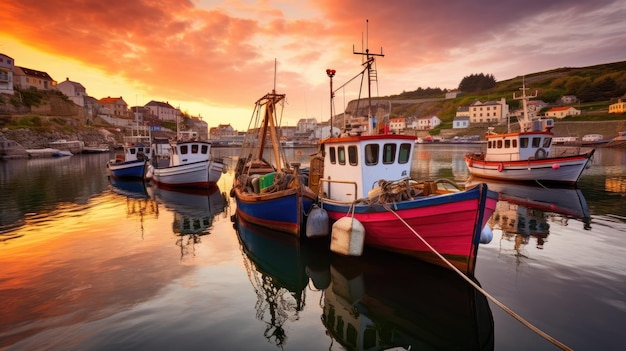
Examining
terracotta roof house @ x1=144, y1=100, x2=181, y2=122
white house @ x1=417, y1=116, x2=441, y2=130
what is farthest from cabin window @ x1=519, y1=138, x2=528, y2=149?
terracotta roof house @ x1=144, y1=100, x2=181, y2=122

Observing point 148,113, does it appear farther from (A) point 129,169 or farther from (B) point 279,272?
(B) point 279,272

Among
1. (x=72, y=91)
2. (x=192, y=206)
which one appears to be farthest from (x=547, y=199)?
(x=72, y=91)

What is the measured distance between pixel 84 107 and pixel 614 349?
441 ft

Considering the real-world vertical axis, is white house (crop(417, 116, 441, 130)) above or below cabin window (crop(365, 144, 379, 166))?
above

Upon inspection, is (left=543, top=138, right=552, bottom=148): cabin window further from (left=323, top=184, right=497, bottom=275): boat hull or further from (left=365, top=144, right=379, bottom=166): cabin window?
(left=365, top=144, right=379, bottom=166): cabin window

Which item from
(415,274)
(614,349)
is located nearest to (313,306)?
(415,274)

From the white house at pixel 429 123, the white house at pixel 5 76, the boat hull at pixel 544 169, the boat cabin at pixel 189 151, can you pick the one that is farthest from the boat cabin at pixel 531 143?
the white house at pixel 429 123

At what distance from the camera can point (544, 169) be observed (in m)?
23.9

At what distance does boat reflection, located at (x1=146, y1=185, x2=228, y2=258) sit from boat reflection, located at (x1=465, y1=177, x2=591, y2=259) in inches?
412

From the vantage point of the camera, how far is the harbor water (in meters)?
6.15

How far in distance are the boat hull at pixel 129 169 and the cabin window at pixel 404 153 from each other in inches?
1097

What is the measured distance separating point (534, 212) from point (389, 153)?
33.1 feet

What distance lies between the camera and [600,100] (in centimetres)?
12238

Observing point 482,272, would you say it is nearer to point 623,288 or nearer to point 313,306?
point 623,288
